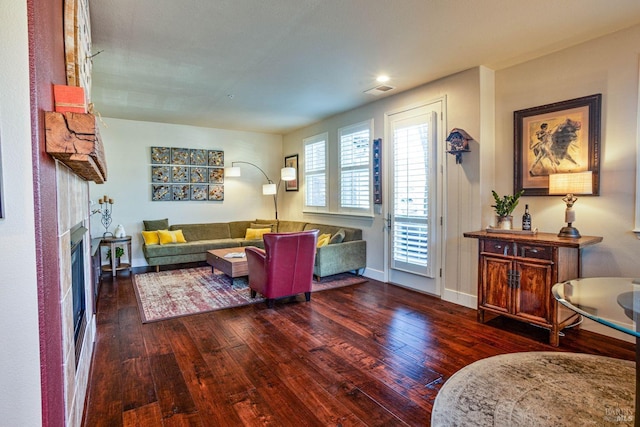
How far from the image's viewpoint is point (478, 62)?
3584 mm

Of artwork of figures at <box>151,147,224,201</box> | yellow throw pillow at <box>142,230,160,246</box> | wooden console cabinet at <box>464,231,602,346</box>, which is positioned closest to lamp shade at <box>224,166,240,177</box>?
artwork of figures at <box>151,147,224,201</box>

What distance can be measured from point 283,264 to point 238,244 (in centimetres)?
271

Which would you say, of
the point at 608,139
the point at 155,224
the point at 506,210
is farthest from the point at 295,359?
→ the point at 155,224

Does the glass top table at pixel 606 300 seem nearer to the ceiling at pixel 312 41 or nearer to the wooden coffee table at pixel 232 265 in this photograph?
the ceiling at pixel 312 41

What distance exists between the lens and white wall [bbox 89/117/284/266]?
19.6 ft

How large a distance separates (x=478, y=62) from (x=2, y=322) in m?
4.16

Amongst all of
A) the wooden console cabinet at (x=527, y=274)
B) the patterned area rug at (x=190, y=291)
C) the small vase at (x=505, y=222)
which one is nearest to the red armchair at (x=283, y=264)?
the patterned area rug at (x=190, y=291)

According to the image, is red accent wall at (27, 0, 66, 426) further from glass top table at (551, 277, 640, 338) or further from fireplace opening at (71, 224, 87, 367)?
glass top table at (551, 277, 640, 338)

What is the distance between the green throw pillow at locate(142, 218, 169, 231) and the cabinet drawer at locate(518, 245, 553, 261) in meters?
5.65

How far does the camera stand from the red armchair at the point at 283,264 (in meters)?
3.76

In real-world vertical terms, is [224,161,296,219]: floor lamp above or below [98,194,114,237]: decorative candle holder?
above

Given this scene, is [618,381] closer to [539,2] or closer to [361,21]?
[539,2]

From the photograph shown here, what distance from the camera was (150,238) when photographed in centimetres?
581

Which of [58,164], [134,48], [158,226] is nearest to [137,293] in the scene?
[158,226]
